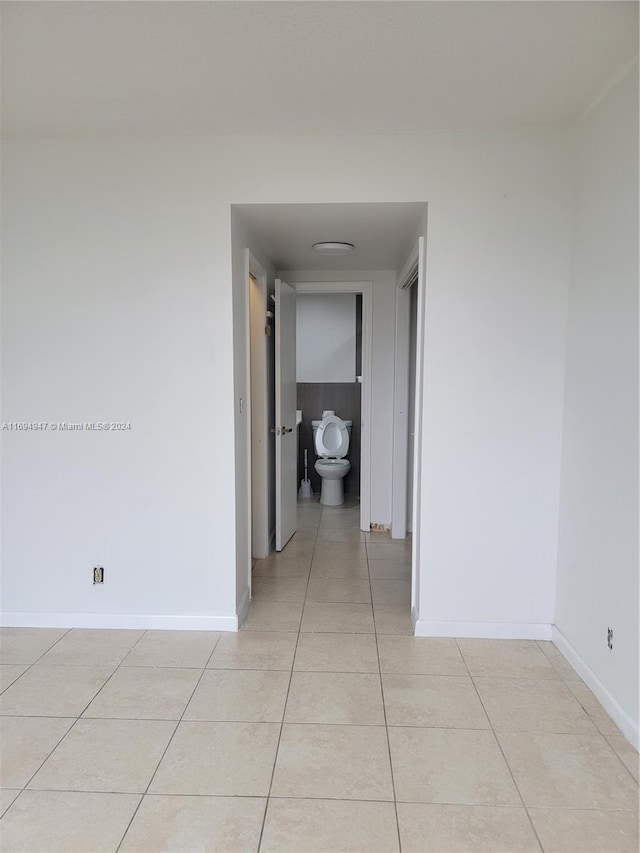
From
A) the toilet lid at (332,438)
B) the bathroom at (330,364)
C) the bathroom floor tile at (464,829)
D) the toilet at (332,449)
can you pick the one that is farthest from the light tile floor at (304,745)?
the bathroom at (330,364)

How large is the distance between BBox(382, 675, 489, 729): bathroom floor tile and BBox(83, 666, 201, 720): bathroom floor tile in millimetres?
832

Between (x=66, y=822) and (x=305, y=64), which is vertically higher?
(x=305, y=64)

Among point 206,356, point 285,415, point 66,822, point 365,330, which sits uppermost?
point 365,330

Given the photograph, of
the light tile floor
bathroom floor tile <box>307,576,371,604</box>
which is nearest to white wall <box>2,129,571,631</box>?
the light tile floor

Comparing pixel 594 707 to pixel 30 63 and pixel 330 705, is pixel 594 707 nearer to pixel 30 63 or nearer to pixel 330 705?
pixel 330 705

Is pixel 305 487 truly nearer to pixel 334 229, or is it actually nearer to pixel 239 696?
pixel 334 229

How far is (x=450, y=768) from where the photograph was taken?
1.75m

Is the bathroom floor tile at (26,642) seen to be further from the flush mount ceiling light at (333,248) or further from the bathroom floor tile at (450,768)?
the flush mount ceiling light at (333,248)

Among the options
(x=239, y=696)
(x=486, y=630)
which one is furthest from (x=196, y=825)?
(x=486, y=630)

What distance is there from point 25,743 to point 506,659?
200 cm

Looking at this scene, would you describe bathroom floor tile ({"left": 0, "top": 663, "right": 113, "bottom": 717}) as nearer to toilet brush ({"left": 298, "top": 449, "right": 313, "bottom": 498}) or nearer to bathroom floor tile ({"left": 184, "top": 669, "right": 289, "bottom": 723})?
bathroom floor tile ({"left": 184, "top": 669, "right": 289, "bottom": 723})

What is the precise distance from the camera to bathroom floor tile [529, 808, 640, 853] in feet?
4.78

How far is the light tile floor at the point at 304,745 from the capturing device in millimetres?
1507

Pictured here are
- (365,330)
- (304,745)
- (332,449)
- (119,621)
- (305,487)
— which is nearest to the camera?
(304,745)
